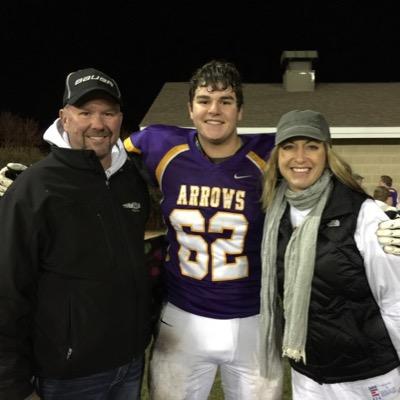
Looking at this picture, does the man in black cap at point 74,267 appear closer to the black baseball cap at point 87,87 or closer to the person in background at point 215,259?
the black baseball cap at point 87,87

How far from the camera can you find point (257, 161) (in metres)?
2.94

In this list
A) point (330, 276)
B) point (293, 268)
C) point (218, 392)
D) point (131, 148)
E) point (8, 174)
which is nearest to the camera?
point (330, 276)

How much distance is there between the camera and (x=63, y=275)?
7.31 feet

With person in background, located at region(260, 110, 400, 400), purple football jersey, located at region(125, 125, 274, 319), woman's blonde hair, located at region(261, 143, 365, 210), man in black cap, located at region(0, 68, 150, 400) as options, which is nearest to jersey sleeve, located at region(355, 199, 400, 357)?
person in background, located at region(260, 110, 400, 400)

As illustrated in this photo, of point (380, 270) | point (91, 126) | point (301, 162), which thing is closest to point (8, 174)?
point (91, 126)

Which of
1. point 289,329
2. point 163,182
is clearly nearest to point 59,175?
point 163,182

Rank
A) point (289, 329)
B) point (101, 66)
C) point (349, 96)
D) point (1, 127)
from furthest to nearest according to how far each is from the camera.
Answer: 1. point (101, 66)
2. point (1, 127)
3. point (349, 96)
4. point (289, 329)

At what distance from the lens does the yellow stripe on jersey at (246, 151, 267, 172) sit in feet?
9.59

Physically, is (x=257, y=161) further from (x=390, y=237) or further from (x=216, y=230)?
(x=390, y=237)

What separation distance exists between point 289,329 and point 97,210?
1.08 m

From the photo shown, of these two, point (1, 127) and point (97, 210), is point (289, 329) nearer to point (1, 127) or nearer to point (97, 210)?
point (97, 210)

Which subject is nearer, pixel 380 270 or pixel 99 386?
pixel 380 270

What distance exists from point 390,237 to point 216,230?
3.19 feet

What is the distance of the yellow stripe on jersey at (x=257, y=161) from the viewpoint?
9.59 feet
